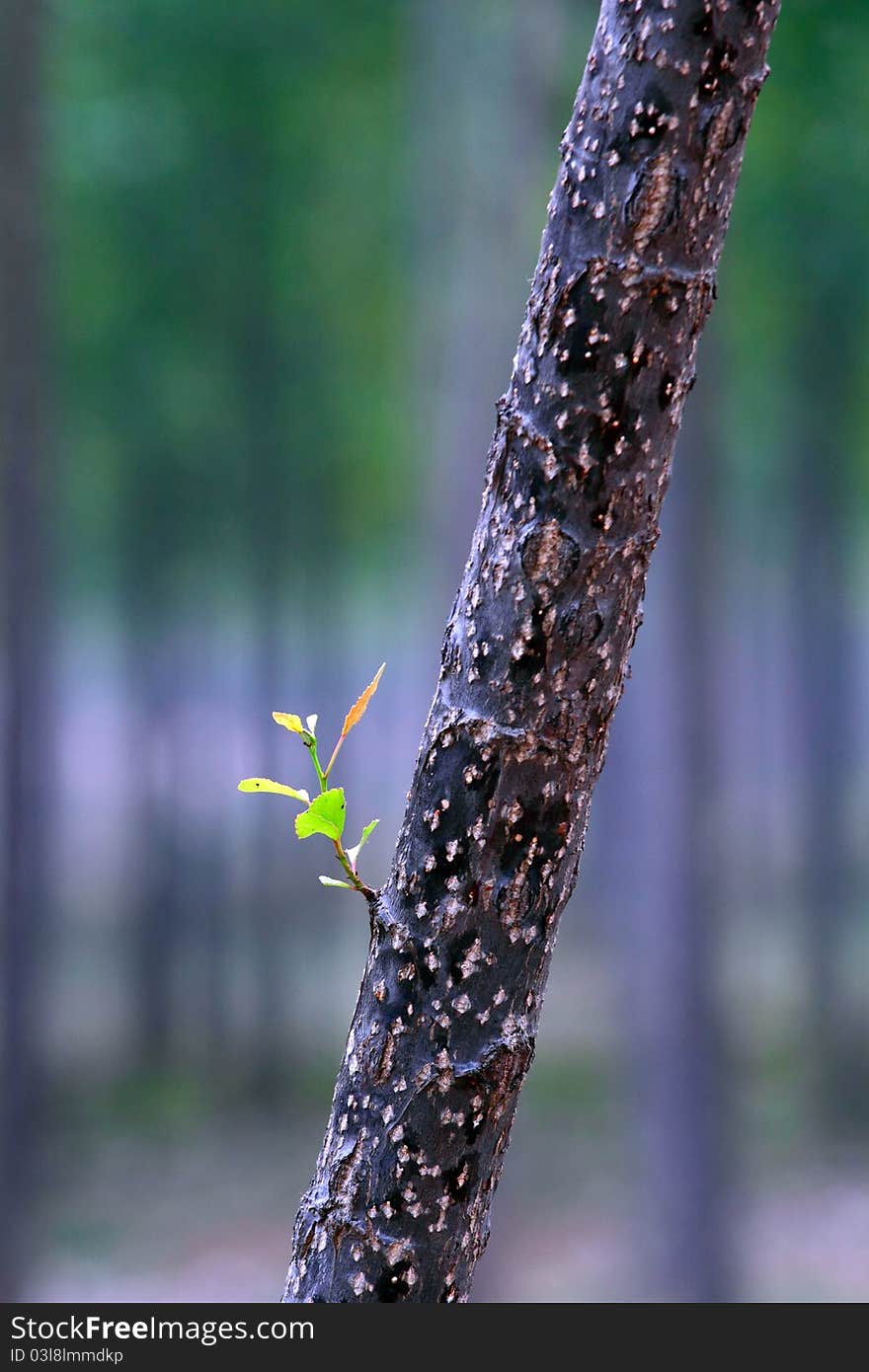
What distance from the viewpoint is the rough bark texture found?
3.43ft

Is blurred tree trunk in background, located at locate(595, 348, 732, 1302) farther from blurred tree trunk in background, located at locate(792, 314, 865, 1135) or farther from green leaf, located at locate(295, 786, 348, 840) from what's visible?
green leaf, located at locate(295, 786, 348, 840)

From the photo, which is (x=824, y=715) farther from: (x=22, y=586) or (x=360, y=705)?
(x=360, y=705)

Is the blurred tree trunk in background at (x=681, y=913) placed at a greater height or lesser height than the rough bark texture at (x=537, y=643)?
greater

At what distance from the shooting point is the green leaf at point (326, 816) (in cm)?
111

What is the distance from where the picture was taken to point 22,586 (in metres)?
6.02

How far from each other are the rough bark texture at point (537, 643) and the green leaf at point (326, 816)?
0.20 ft

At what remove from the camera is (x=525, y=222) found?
26.3 feet

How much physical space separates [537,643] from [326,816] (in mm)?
239

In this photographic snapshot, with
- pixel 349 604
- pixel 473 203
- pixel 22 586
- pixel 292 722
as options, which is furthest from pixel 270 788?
pixel 349 604

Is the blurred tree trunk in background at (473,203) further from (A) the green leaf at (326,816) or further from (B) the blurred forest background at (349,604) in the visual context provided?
(A) the green leaf at (326,816)

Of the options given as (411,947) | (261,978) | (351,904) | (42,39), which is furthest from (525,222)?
(351,904)

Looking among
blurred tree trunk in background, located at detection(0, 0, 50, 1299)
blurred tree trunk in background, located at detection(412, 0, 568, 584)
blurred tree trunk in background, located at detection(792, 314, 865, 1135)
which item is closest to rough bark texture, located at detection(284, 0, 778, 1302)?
blurred tree trunk in background, located at detection(0, 0, 50, 1299)

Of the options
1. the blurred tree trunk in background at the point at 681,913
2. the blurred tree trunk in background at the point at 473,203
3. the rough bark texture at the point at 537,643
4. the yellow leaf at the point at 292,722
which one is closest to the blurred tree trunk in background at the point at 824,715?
the blurred tree trunk in background at the point at 473,203

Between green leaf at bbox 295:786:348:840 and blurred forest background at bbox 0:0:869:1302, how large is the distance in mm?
5186
